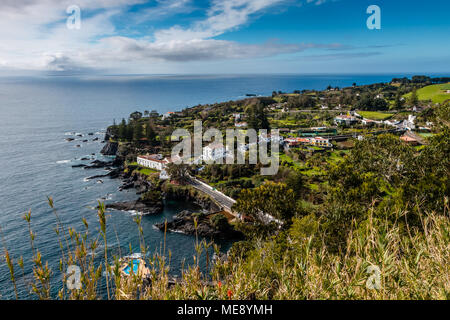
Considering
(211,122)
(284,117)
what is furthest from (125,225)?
(284,117)

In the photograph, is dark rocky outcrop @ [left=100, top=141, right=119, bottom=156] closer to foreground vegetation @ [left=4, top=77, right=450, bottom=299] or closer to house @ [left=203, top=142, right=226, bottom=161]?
foreground vegetation @ [left=4, top=77, right=450, bottom=299]

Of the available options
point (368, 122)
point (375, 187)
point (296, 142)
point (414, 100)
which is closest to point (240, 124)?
point (296, 142)

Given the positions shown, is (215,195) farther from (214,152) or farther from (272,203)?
(272,203)

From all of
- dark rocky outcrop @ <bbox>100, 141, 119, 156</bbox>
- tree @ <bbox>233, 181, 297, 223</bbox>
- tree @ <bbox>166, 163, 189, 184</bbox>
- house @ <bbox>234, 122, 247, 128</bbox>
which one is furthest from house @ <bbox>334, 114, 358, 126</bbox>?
tree @ <bbox>233, 181, 297, 223</bbox>

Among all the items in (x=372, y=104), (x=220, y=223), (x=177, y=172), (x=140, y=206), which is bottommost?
(x=220, y=223)

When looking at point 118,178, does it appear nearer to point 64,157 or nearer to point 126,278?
point 64,157

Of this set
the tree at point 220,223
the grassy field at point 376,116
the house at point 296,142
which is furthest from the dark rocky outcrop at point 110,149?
the grassy field at point 376,116
